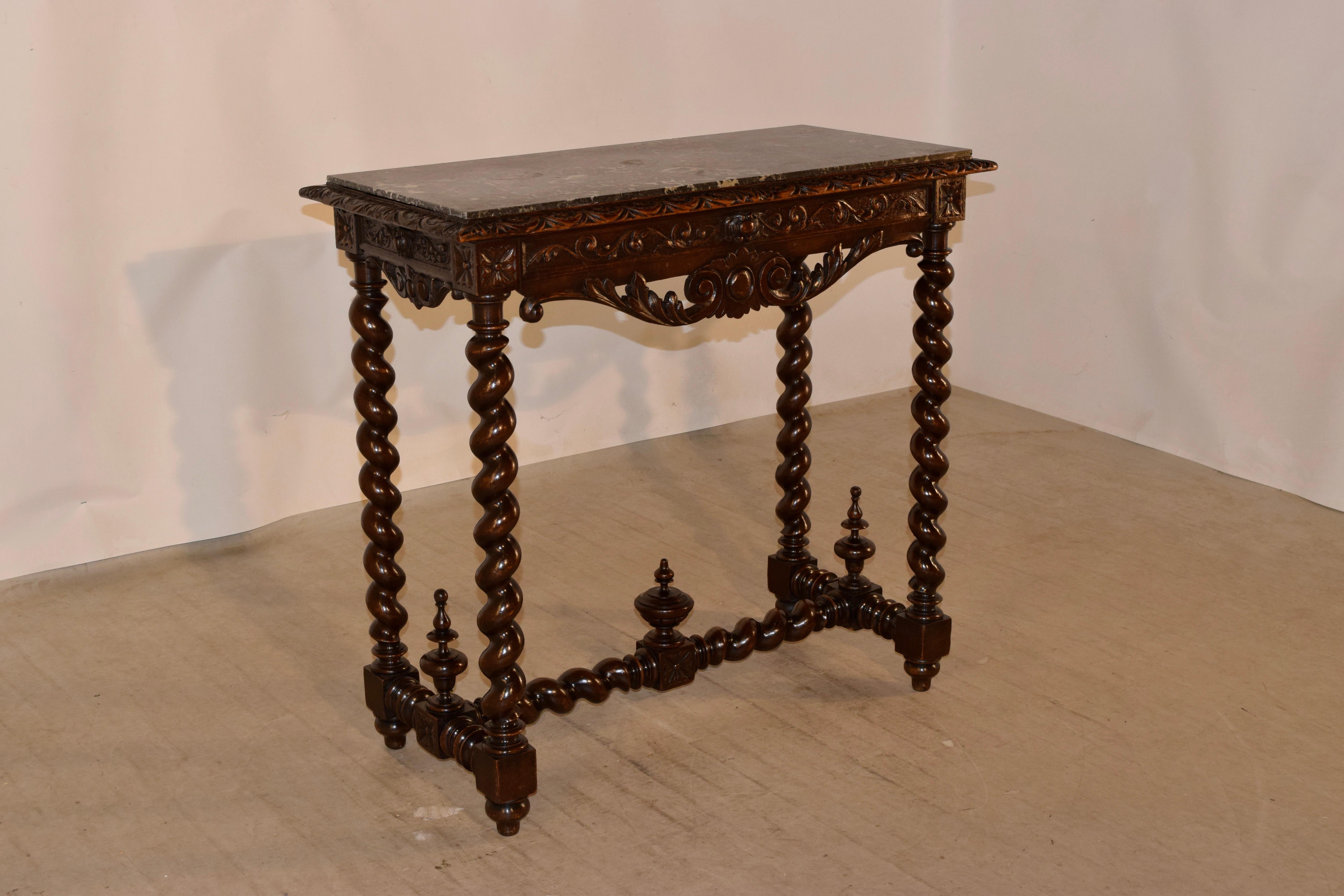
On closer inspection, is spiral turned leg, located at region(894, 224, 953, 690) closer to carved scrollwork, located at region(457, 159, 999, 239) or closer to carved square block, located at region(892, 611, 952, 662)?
carved square block, located at region(892, 611, 952, 662)

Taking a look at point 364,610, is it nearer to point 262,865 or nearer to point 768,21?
point 262,865

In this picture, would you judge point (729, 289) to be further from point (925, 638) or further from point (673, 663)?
point (925, 638)

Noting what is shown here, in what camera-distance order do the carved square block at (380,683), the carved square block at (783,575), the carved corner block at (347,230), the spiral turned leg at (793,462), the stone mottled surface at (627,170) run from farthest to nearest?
the carved square block at (783,575) < the spiral turned leg at (793,462) < the carved square block at (380,683) < the carved corner block at (347,230) < the stone mottled surface at (627,170)

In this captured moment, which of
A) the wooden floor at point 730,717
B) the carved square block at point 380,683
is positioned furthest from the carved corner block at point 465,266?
the wooden floor at point 730,717

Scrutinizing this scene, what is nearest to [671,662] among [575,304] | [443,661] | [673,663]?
[673,663]

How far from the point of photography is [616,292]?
3.11 m

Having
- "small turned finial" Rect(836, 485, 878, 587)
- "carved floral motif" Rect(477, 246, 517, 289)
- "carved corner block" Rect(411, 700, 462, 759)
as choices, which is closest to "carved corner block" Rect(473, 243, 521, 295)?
"carved floral motif" Rect(477, 246, 517, 289)

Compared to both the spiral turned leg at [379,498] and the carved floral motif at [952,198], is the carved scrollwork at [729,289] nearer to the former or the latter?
the carved floral motif at [952,198]

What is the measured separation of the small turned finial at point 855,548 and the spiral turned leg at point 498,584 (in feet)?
3.36

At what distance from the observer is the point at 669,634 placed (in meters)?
3.28

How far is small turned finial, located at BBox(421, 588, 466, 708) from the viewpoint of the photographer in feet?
9.86

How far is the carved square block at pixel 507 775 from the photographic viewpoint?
2822 millimetres

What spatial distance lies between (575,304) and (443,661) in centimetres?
217

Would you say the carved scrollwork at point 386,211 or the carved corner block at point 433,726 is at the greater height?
the carved scrollwork at point 386,211
